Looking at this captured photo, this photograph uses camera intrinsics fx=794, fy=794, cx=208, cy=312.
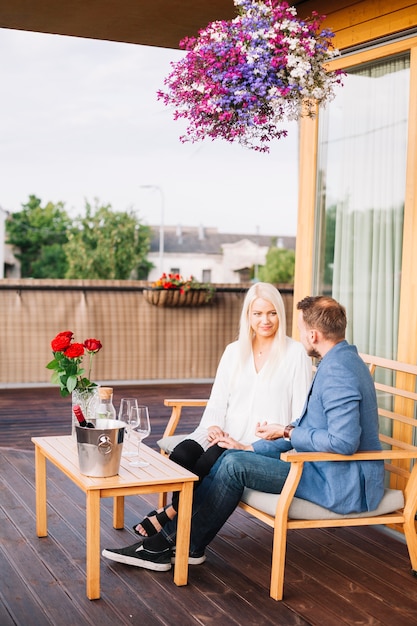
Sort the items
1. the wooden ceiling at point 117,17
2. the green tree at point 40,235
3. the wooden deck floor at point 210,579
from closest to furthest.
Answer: the wooden deck floor at point 210,579
the wooden ceiling at point 117,17
the green tree at point 40,235

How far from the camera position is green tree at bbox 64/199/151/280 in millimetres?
44031

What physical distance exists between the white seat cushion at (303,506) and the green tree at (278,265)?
135ft

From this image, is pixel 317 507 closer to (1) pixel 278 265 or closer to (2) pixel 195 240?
(1) pixel 278 265

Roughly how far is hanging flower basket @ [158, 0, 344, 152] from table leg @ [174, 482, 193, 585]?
1538mm

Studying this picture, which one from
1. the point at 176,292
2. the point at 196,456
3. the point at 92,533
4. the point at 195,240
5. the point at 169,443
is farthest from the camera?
the point at 195,240

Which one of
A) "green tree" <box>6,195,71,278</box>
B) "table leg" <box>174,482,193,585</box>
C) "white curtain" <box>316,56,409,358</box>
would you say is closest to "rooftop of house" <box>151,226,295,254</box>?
"green tree" <box>6,195,71,278</box>

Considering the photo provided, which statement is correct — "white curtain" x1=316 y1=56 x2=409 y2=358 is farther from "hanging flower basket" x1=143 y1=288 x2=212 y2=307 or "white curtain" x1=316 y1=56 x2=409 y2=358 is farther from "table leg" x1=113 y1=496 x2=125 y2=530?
"hanging flower basket" x1=143 y1=288 x2=212 y2=307

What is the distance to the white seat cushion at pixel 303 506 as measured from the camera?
3.04m

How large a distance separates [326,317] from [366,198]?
1.40m

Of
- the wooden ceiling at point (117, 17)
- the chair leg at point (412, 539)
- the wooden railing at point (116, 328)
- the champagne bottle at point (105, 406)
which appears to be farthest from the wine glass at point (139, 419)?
the wooden railing at point (116, 328)

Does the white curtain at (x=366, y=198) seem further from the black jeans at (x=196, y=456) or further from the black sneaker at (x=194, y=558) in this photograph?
the black sneaker at (x=194, y=558)

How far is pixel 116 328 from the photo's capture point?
8.03 m

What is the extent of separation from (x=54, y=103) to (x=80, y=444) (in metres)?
42.5

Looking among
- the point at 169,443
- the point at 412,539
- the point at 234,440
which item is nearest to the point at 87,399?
the point at 169,443
